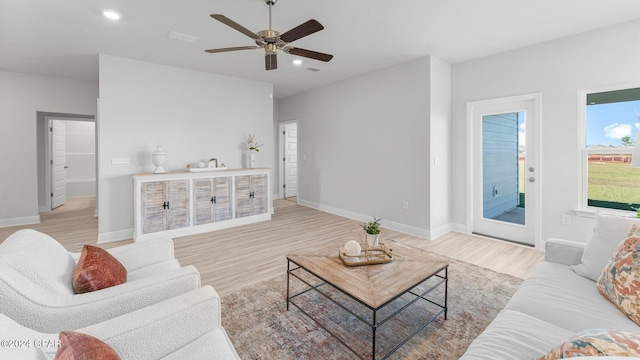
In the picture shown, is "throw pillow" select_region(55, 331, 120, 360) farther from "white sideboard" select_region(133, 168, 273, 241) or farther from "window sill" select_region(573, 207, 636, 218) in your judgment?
"window sill" select_region(573, 207, 636, 218)

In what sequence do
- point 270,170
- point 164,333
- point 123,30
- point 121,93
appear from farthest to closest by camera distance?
point 270,170, point 121,93, point 123,30, point 164,333

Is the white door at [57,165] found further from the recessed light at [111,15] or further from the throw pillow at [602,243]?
the throw pillow at [602,243]

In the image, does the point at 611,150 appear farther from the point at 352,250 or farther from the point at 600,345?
the point at 600,345

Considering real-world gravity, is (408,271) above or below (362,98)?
below

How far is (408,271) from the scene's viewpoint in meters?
1.98

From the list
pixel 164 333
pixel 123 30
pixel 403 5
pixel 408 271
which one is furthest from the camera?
pixel 123 30

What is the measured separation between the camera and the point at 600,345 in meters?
0.80

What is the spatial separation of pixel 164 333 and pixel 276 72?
4.57 m

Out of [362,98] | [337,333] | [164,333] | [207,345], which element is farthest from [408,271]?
[362,98]

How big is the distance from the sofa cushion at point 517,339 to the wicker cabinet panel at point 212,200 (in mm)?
4202

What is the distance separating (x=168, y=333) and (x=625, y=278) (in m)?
2.19

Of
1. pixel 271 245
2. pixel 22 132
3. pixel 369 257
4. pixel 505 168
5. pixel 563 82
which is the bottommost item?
pixel 271 245

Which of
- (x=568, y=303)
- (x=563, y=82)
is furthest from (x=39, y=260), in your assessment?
(x=563, y=82)

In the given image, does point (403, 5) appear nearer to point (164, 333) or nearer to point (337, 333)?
point (337, 333)
